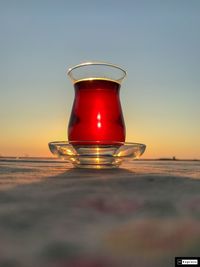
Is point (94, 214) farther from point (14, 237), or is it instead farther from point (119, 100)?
point (119, 100)

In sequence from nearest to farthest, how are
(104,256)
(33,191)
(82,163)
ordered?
(104,256), (33,191), (82,163)

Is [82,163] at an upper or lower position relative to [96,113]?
lower

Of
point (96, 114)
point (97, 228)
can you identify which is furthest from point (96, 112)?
point (97, 228)

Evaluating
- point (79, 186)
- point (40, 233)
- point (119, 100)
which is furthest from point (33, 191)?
point (119, 100)

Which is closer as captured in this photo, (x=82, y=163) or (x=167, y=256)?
(x=167, y=256)

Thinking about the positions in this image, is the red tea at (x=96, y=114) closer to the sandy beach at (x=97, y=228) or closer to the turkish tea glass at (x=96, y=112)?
the turkish tea glass at (x=96, y=112)

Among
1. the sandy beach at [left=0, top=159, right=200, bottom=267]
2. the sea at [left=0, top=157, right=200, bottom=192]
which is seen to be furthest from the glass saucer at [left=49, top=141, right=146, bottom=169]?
the sandy beach at [left=0, top=159, right=200, bottom=267]

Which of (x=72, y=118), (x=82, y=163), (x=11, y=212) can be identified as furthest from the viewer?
(x=72, y=118)

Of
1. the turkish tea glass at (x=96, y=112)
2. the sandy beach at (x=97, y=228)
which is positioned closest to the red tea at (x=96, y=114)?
the turkish tea glass at (x=96, y=112)
